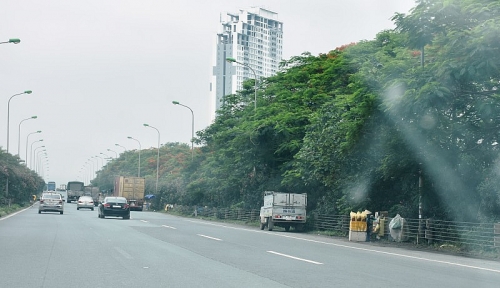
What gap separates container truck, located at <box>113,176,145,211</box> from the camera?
246 ft

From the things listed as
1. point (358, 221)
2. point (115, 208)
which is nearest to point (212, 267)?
point (358, 221)

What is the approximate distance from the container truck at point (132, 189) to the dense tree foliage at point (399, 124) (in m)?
29.3

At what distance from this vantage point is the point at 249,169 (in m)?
47.6

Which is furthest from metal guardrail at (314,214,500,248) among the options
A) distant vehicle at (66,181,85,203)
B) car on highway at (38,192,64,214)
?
distant vehicle at (66,181,85,203)

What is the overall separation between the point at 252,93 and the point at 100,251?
38.4 m

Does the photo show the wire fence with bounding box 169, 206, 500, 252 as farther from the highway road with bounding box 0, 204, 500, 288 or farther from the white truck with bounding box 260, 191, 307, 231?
the highway road with bounding box 0, 204, 500, 288

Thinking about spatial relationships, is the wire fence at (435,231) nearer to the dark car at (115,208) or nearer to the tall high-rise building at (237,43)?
the dark car at (115,208)

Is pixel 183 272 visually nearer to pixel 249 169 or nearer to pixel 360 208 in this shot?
pixel 360 208

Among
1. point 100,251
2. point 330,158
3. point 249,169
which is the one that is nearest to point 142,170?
point 249,169

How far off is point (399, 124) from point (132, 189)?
54.8 m

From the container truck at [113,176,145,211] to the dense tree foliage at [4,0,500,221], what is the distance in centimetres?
2927

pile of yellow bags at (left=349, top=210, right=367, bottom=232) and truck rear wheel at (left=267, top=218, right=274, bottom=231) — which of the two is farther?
truck rear wheel at (left=267, top=218, right=274, bottom=231)

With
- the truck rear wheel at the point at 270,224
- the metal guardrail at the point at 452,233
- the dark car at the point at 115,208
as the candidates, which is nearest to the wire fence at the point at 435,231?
the metal guardrail at the point at 452,233

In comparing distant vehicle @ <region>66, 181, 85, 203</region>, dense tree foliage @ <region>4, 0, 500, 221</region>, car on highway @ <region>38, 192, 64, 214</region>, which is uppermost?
dense tree foliage @ <region>4, 0, 500, 221</region>
